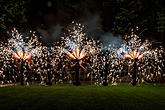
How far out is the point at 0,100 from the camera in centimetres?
2309

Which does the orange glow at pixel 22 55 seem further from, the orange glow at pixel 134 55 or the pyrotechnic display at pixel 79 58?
the orange glow at pixel 134 55

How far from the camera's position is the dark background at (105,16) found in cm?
4400

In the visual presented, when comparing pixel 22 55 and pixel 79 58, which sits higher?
pixel 22 55

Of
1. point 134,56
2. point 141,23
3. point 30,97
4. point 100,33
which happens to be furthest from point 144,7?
point 30,97

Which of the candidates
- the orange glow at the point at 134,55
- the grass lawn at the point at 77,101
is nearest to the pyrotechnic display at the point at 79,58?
the orange glow at the point at 134,55

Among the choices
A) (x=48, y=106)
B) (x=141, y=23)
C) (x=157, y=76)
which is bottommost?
(x=48, y=106)

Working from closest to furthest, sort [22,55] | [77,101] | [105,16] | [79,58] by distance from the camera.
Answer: [77,101] → [79,58] → [22,55] → [105,16]

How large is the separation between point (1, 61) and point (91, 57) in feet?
34.9

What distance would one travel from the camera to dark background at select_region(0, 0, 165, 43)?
44.0m

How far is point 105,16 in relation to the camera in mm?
58062

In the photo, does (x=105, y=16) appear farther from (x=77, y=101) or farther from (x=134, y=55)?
(x=77, y=101)

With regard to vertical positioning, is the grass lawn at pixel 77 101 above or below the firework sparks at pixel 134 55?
below

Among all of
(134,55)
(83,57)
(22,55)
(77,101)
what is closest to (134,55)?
(134,55)

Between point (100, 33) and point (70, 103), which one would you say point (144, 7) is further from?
point (70, 103)
